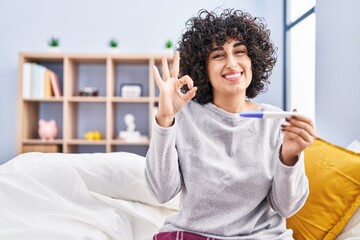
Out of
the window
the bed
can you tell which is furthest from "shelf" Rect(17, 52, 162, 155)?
the bed

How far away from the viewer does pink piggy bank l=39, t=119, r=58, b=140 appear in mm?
3414

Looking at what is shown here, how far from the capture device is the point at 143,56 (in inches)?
131

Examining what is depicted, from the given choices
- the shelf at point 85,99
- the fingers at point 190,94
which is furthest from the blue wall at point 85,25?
the fingers at point 190,94

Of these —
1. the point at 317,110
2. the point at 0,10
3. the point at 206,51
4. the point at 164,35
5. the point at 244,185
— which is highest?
the point at 0,10

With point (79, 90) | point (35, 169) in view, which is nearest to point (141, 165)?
point (35, 169)

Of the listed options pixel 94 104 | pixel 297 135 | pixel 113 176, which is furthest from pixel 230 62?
pixel 94 104

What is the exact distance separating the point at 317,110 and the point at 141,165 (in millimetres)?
1266

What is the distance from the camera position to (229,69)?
1.03 m

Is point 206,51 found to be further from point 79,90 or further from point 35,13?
point 35,13

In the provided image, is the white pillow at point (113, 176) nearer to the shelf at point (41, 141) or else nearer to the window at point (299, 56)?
the window at point (299, 56)

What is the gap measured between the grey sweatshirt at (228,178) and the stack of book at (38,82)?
2.61 m

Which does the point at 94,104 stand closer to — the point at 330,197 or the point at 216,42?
the point at 216,42

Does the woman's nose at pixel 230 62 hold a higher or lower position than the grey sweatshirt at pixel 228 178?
higher

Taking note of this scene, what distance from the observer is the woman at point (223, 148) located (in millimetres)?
937
